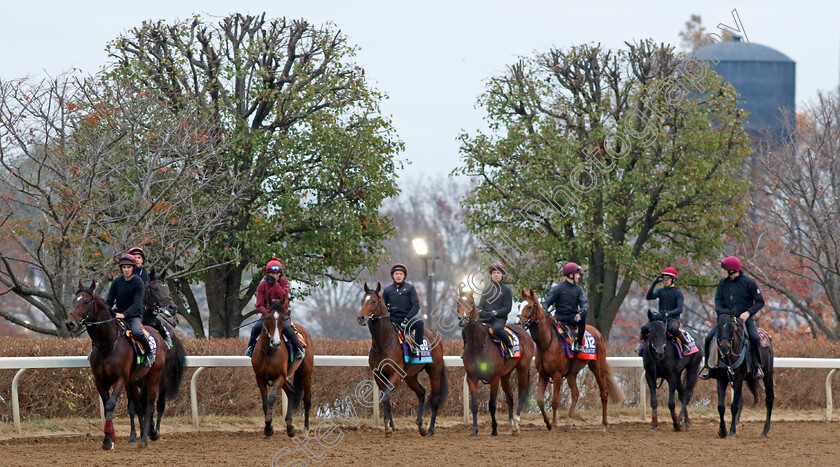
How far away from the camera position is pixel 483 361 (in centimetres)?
1302

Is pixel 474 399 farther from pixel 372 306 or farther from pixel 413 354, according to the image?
pixel 372 306

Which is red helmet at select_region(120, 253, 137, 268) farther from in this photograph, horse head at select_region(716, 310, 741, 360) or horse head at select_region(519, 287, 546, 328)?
horse head at select_region(716, 310, 741, 360)

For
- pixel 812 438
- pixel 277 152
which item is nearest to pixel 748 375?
pixel 812 438

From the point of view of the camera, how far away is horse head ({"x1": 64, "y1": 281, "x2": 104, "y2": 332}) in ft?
34.2

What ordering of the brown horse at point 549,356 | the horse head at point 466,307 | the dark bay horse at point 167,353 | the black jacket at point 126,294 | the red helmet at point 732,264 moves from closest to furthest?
the black jacket at point 126,294, the dark bay horse at point 167,353, the horse head at point 466,307, the red helmet at point 732,264, the brown horse at point 549,356

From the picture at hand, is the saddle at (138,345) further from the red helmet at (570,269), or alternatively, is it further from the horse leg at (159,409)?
the red helmet at (570,269)

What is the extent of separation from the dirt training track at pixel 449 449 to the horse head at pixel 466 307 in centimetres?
149

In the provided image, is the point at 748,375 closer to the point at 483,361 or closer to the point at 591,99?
the point at 483,361

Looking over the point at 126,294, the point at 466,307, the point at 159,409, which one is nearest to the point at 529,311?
the point at 466,307

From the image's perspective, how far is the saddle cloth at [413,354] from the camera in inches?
504

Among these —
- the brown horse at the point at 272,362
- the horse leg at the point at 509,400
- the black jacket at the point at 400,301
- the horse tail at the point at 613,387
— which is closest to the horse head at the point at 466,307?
the black jacket at the point at 400,301

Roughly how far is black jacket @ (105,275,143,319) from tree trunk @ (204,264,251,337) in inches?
406

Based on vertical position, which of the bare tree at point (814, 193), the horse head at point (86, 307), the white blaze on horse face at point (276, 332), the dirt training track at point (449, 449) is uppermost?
the bare tree at point (814, 193)

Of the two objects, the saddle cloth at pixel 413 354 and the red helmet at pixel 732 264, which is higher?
the red helmet at pixel 732 264
